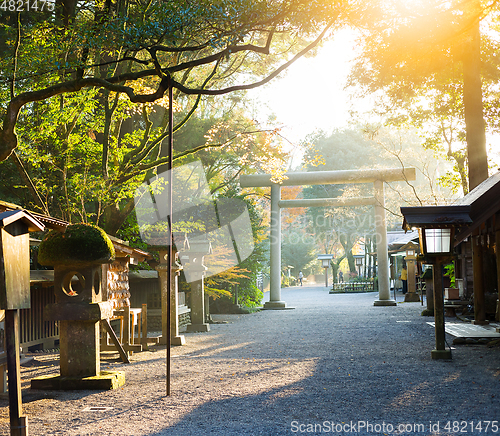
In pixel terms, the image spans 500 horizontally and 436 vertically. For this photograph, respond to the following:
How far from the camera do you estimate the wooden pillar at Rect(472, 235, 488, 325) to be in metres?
9.83

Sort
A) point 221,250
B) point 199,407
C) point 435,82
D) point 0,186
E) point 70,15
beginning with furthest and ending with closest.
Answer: point 221,250
point 435,82
point 0,186
point 70,15
point 199,407

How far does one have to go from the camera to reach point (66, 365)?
5379 mm

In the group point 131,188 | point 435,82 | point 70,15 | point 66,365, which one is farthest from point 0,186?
point 435,82

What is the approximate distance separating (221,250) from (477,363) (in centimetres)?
945

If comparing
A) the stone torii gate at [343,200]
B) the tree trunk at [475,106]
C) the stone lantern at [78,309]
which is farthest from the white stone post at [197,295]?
the tree trunk at [475,106]

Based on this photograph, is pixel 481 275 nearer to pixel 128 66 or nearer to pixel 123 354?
pixel 123 354

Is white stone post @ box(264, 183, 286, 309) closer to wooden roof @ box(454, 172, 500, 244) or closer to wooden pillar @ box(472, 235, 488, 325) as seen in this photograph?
wooden pillar @ box(472, 235, 488, 325)

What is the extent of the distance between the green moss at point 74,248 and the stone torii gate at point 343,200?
1185 centimetres

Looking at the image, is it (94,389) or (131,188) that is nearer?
(94,389)

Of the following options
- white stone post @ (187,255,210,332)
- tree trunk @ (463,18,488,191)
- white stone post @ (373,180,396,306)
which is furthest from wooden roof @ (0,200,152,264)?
white stone post @ (373,180,396,306)

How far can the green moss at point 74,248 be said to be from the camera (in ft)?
17.5

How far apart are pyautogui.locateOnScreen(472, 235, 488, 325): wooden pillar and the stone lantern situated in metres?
7.47

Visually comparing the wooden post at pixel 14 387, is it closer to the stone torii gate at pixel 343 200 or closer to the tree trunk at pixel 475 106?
the tree trunk at pixel 475 106

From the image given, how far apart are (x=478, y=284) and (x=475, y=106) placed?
15.3ft
